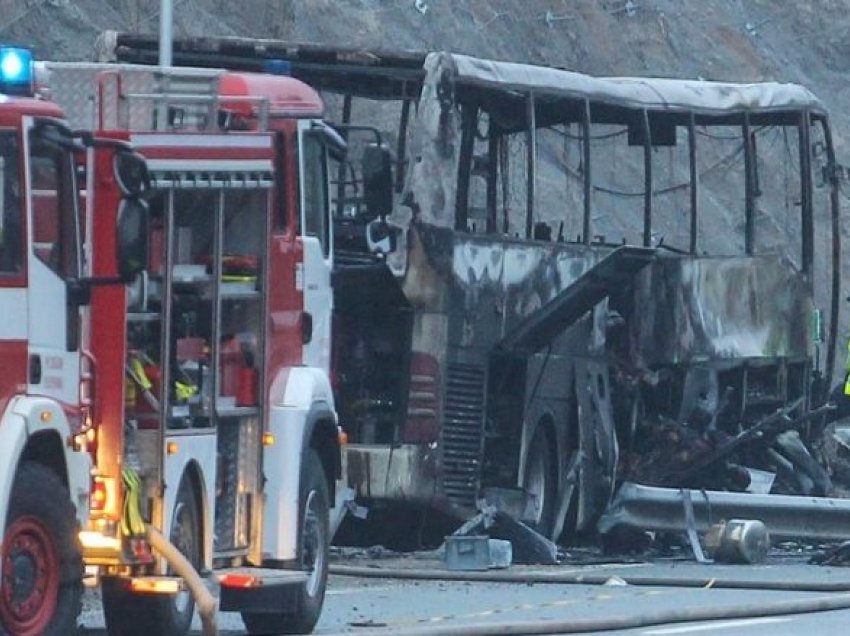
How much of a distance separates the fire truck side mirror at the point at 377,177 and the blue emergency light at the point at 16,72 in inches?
159

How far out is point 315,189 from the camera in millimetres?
14609

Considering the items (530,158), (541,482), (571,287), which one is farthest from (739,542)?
(530,158)

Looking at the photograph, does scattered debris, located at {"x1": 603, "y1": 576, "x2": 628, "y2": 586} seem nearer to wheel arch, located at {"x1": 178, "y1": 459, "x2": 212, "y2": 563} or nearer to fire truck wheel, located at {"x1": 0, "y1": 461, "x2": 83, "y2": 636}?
wheel arch, located at {"x1": 178, "y1": 459, "x2": 212, "y2": 563}

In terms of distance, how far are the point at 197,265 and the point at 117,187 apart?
3.57ft

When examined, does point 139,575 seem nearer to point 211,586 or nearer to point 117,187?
point 211,586

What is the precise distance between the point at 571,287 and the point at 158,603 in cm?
886

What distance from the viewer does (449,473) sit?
20016 millimetres

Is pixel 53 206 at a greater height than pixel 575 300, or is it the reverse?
pixel 53 206

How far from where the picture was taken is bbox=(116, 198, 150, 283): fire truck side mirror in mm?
11719

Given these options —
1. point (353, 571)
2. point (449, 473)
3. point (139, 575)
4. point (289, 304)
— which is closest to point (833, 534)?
point (449, 473)

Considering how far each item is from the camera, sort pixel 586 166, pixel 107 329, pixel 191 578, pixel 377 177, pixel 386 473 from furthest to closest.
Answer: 1. pixel 586 166
2. pixel 386 473
3. pixel 377 177
4. pixel 191 578
5. pixel 107 329

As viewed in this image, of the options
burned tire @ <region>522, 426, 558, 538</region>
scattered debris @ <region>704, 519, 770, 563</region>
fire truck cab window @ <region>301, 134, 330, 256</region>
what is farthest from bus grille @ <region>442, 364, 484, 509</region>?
fire truck cab window @ <region>301, 134, 330, 256</region>

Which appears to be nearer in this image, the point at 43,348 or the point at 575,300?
the point at 43,348

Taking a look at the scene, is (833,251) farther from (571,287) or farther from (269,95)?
(269,95)
